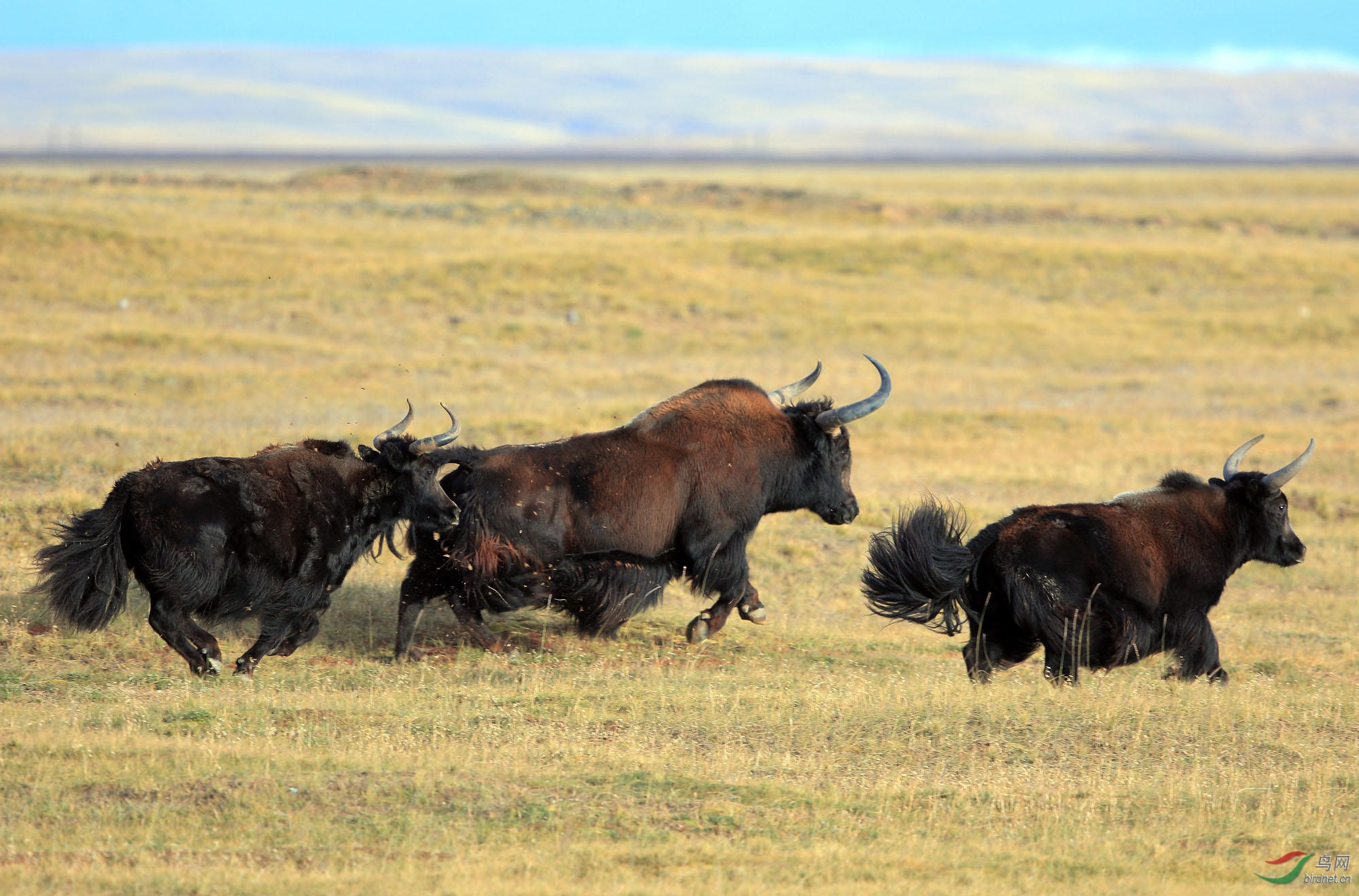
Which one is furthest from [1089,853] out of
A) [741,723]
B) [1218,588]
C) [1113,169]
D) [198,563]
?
[1113,169]

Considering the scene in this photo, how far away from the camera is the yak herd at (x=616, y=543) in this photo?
24.7 ft

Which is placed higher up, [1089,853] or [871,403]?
[871,403]

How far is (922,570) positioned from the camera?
26.4ft

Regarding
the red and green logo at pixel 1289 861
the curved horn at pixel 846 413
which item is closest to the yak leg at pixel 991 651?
the curved horn at pixel 846 413

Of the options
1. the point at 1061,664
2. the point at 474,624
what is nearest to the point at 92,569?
the point at 474,624

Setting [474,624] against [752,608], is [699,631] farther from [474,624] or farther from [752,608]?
[474,624]

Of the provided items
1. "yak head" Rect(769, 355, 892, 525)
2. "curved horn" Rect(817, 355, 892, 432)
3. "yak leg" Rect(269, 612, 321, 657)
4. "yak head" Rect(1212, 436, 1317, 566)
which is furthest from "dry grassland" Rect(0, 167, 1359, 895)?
"curved horn" Rect(817, 355, 892, 432)

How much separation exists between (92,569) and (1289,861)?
578 centimetres

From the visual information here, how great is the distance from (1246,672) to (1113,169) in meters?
82.1

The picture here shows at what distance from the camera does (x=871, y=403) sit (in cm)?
927

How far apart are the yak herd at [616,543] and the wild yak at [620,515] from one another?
0.01 m

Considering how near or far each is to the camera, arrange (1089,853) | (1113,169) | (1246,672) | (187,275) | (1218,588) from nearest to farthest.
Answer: (1089,853) → (1218,588) → (1246,672) → (187,275) → (1113,169)

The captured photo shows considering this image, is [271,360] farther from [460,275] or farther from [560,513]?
[560,513]

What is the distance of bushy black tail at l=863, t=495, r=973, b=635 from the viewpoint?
8031mm
